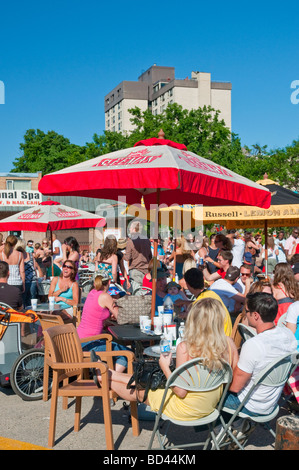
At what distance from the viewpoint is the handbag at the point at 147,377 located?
12.2ft

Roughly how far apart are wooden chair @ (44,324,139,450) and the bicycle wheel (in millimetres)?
838

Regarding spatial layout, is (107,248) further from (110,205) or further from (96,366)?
(110,205)

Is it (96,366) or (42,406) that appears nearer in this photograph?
(96,366)

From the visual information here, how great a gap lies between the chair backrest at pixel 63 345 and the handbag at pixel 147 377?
2.30ft

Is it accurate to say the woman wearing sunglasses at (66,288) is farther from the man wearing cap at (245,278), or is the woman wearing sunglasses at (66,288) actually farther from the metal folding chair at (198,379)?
the metal folding chair at (198,379)

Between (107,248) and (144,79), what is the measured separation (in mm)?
87770

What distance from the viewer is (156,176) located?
14.1 ft

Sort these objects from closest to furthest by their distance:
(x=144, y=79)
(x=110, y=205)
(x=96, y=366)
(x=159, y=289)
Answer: (x=96, y=366) < (x=159, y=289) < (x=110, y=205) < (x=144, y=79)

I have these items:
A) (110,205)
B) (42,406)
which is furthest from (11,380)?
(110,205)

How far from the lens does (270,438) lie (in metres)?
4.13

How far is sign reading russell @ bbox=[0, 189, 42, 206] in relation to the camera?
34500 mm

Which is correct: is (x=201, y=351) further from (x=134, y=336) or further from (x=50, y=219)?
(x=50, y=219)


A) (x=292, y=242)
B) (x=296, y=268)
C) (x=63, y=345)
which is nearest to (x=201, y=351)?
(x=63, y=345)
